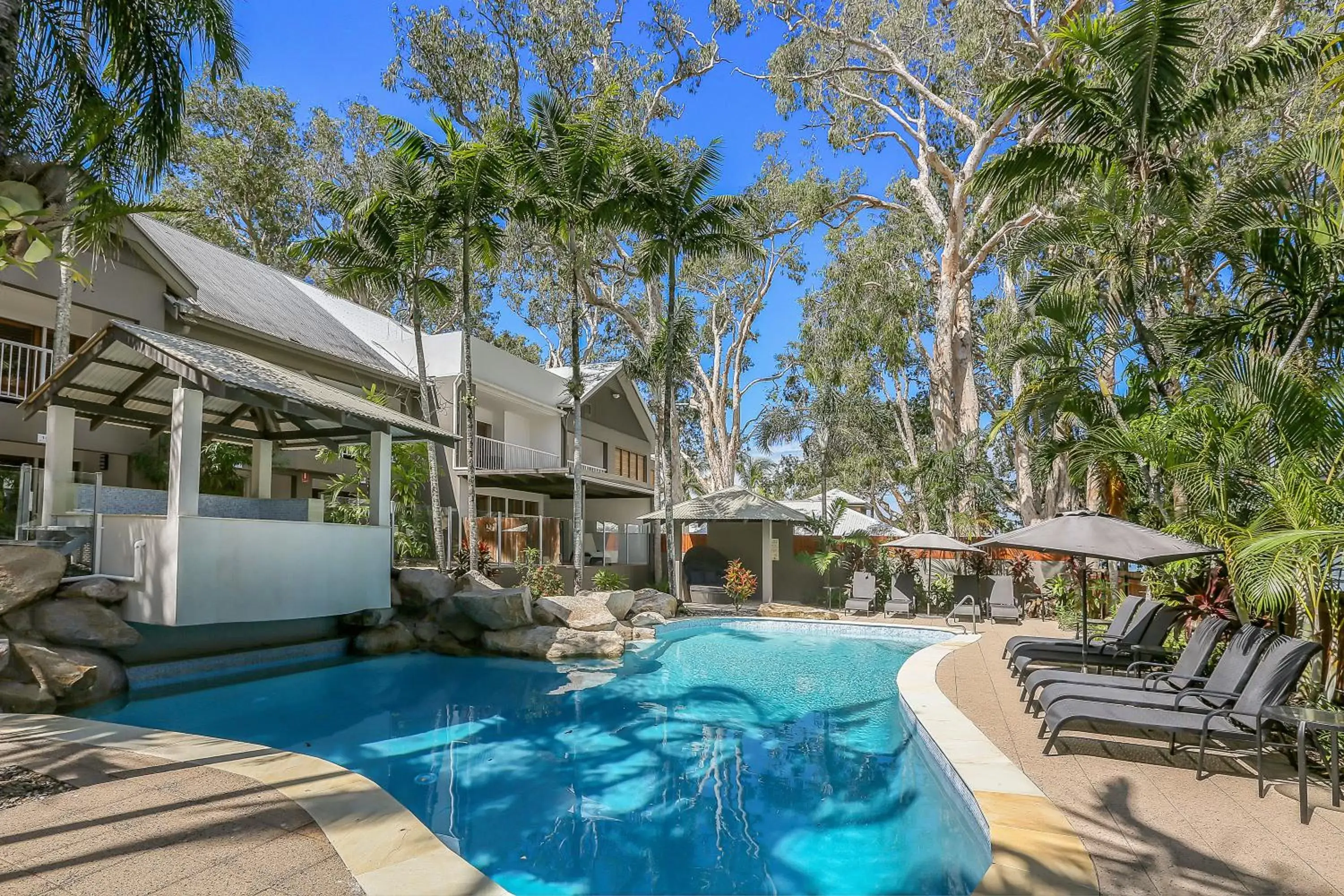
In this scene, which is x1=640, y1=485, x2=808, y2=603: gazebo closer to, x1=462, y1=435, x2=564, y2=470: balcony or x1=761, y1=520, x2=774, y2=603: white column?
x1=761, y1=520, x2=774, y2=603: white column

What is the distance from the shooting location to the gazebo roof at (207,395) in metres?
9.41

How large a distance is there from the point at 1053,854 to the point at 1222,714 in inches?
88.0

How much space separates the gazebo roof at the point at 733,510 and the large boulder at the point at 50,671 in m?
11.9

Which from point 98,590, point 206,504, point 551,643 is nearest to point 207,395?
point 206,504

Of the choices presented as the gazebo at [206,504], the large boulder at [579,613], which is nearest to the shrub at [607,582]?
the large boulder at [579,613]

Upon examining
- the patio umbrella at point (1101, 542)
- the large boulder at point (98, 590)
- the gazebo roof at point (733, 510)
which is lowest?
the large boulder at point (98, 590)

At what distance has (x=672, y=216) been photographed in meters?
16.8

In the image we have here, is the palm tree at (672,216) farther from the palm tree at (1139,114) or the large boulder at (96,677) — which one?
the large boulder at (96,677)

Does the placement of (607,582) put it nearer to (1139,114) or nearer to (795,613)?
(795,613)

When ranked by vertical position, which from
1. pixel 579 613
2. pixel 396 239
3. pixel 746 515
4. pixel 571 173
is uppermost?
pixel 571 173

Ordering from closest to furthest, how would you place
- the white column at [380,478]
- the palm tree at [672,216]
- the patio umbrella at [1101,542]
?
the patio umbrella at [1101,542]
the white column at [380,478]
the palm tree at [672,216]

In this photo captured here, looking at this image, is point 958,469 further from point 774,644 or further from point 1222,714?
point 1222,714

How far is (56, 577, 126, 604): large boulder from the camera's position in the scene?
8922mm

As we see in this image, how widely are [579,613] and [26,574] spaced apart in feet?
25.0
